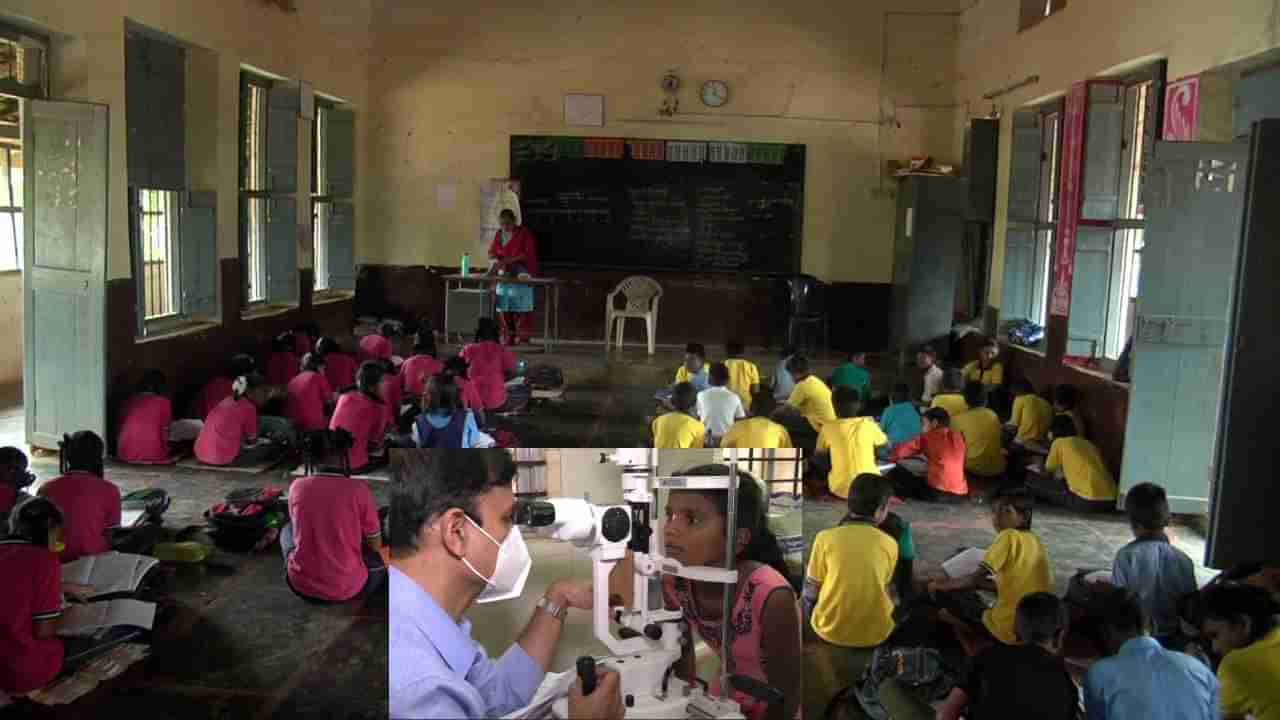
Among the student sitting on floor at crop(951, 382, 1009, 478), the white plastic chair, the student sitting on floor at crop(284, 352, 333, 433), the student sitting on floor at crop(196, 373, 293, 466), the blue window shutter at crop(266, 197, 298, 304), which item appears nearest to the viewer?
the student sitting on floor at crop(196, 373, 293, 466)

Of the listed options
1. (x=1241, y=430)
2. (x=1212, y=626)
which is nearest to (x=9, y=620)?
(x=1212, y=626)

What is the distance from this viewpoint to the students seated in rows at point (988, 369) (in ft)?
29.7

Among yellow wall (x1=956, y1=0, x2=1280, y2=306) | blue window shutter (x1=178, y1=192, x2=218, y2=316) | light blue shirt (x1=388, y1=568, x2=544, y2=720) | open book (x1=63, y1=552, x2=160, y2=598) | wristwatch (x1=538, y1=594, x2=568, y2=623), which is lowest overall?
open book (x1=63, y1=552, x2=160, y2=598)

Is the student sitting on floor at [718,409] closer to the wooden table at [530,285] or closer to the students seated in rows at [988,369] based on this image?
the students seated in rows at [988,369]

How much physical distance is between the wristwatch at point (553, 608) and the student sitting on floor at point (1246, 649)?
2.45 m

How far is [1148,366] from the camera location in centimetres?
621

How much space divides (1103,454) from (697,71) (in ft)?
21.8

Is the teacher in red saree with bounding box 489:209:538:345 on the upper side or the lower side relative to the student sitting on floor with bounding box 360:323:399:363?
upper

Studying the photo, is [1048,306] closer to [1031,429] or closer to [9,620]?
[1031,429]

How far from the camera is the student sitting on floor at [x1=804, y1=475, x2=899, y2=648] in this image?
158 inches

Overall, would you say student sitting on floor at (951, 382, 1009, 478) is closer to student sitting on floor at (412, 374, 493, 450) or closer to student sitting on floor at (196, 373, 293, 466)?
student sitting on floor at (412, 374, 493, 450)

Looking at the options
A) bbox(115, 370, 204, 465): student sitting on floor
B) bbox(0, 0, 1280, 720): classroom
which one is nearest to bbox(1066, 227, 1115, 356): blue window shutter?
bbox(0, 0, 1280, 720): classroom

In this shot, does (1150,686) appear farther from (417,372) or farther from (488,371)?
(417,372)

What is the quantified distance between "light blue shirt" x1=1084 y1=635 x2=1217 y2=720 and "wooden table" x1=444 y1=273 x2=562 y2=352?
8.15 m
